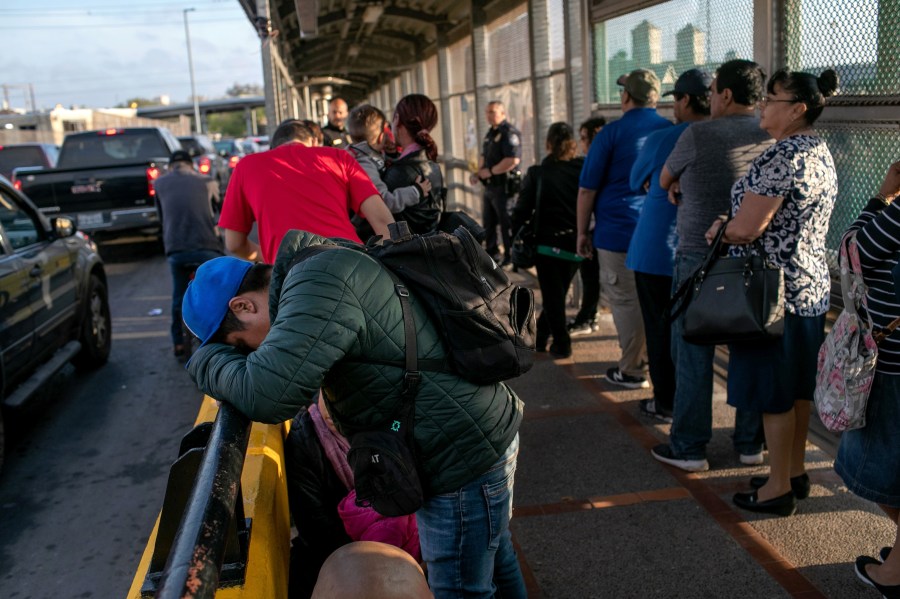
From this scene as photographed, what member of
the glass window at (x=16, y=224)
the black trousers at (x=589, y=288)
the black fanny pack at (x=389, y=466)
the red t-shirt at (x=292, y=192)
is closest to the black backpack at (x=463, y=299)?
the black fanny pack at (x=389, y=466)

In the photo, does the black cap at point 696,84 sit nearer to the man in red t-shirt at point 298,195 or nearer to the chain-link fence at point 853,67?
the chain-link fence at point 853,67

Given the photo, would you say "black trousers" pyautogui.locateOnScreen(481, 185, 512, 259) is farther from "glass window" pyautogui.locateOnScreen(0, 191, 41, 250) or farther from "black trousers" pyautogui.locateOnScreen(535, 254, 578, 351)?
Answer: "glass window" pyautogui.locateOnScreen(0, 191, 41, 250)

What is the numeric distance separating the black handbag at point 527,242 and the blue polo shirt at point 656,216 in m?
1.63

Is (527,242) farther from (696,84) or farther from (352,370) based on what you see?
(352,370)

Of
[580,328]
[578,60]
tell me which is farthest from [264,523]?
[578,60]

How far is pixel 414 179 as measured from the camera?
5203 mm

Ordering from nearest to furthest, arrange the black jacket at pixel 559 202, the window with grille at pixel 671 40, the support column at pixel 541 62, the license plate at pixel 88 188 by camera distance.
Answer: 1. the window with grille at pixel 671 40
2. the black jacket at pixel 559 202
3. the support column at pixel 541 62
4. the license plate at pixel 88 188

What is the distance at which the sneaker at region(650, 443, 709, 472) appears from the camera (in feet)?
14.5

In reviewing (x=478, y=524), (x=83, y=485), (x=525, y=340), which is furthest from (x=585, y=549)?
(x=83, y=485)

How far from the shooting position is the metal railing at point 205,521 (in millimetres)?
1326

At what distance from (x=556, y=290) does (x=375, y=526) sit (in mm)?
3986

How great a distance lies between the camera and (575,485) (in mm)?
4367

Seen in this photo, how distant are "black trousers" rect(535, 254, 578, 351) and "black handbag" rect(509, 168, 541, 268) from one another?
69 mm

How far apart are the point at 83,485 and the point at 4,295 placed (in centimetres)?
134
